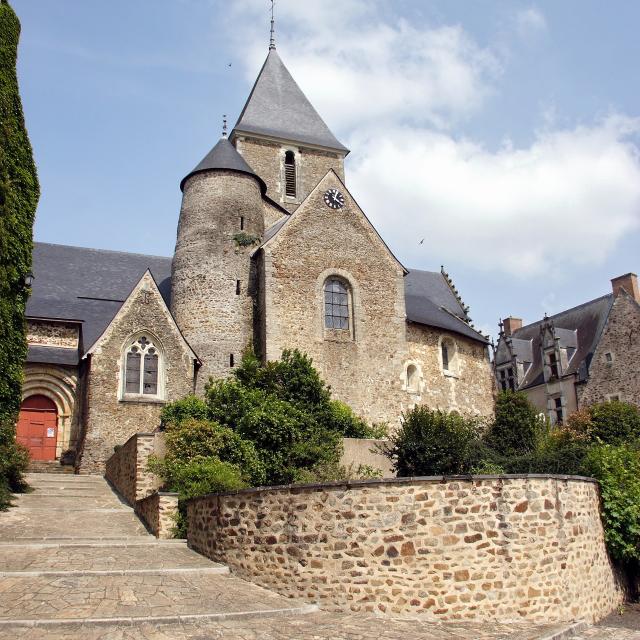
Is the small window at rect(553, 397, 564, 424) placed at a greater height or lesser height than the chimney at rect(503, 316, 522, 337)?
lesser

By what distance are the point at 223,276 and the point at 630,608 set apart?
49.3 ft

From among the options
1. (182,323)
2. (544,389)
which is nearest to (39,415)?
(182,323)

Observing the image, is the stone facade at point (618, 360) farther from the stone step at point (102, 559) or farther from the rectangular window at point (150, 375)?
the stone step at point (102, 559)

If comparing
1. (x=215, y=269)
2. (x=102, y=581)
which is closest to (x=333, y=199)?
(x=215, y=269)

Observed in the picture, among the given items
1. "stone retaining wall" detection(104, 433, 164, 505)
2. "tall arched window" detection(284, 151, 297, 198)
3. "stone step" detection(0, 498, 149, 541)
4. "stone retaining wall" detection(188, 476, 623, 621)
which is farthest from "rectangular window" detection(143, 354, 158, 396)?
"tall arched window" detection(284, 151, 297, 198)

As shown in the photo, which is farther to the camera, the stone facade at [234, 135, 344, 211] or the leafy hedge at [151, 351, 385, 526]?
the stone facade at [234, 135, 344, 211]

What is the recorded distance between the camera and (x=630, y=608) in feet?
38.9

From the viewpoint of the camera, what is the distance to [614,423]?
21.6 metres

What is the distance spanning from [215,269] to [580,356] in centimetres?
1929

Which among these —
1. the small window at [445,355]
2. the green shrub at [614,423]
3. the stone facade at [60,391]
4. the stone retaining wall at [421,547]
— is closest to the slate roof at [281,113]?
the small window at [445,355]

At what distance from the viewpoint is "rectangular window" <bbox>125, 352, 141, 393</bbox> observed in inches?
798

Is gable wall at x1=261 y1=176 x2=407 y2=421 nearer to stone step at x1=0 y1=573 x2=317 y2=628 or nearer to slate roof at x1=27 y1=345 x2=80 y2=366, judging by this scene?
slate roof at x1=27 y1=345 x2=80 y2=366

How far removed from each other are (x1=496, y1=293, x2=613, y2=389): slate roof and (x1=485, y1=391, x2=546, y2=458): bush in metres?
12.8

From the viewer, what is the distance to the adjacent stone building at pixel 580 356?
1225 inches
